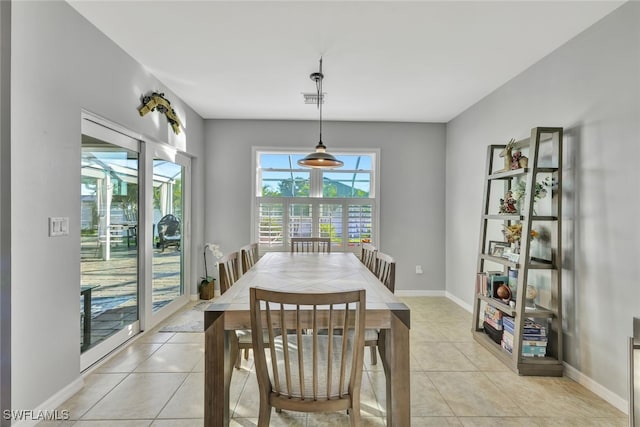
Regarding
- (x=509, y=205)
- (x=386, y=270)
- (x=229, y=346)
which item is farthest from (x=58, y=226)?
(x=509, y=205)

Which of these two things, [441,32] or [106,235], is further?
[106,235]

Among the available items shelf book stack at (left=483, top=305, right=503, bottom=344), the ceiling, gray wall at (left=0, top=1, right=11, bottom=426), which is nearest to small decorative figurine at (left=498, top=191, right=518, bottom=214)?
shelf book stack at (left=483, top=305, right=503, bottom=344)

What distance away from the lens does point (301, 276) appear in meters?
2.35

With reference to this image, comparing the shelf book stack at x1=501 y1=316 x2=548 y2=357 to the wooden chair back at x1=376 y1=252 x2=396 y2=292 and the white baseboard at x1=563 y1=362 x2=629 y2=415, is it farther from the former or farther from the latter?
the wooden chair back at x1=376 y1=252 x2=396 y2=292

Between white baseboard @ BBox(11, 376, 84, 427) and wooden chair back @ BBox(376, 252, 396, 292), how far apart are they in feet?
7.28

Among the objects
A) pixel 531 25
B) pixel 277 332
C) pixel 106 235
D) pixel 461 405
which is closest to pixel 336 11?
pixel 531 25

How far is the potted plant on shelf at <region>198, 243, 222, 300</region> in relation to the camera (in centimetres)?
443

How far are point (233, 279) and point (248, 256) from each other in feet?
1.95

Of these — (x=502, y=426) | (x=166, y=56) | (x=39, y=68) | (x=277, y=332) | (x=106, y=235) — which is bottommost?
(x=502, y=426)

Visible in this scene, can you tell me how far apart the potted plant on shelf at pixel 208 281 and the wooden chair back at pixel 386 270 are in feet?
8.70

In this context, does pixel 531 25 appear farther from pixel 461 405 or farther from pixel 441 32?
pixel 461 405

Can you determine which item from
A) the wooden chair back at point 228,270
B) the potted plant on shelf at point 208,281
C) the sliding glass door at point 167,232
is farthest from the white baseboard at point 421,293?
the sliding glass door at point 167,232

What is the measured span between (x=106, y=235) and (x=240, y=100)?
2.10 m

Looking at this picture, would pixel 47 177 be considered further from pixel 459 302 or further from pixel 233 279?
pixel 459 302
